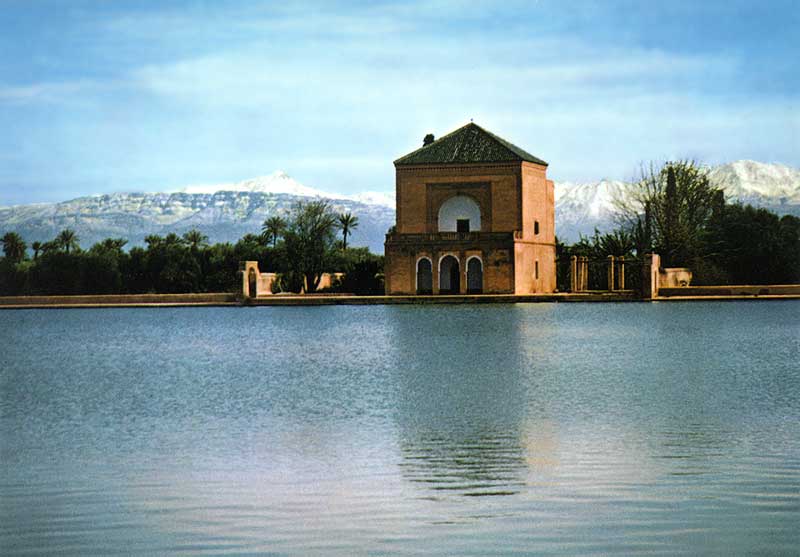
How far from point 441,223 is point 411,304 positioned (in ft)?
18.6

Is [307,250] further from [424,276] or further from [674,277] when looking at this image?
[674,277]

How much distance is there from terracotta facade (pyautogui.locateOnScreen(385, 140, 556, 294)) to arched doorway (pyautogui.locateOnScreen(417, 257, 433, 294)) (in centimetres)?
4

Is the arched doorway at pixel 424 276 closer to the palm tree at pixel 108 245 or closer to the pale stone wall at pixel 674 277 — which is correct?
the pale stone wall at pixel 674 277

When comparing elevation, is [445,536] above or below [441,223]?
below

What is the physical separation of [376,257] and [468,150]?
11194 mm

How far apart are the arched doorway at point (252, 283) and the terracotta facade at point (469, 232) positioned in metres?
5.97

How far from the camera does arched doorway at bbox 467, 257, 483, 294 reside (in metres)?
54.6

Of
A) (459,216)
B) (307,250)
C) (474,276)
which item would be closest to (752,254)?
(474,276)

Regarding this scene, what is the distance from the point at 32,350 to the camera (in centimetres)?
3097

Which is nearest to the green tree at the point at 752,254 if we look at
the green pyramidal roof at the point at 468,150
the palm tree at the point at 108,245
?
the green pyramidal roof at the point at 468,150

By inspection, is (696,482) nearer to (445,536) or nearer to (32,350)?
(445,536)

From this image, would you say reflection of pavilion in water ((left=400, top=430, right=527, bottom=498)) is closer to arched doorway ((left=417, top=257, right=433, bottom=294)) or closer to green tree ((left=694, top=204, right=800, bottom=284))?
arched doorway ((left=417, top=257, right=433, bottom=294))

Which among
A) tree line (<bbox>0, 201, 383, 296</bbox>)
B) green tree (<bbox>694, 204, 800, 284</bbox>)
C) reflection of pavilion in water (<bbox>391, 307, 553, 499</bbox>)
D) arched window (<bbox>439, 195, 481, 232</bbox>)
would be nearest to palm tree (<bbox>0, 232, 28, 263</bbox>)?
tree line (<bbox>0, 201, 383, 296</bbox>)

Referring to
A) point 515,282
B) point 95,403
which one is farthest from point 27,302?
point 95,403
